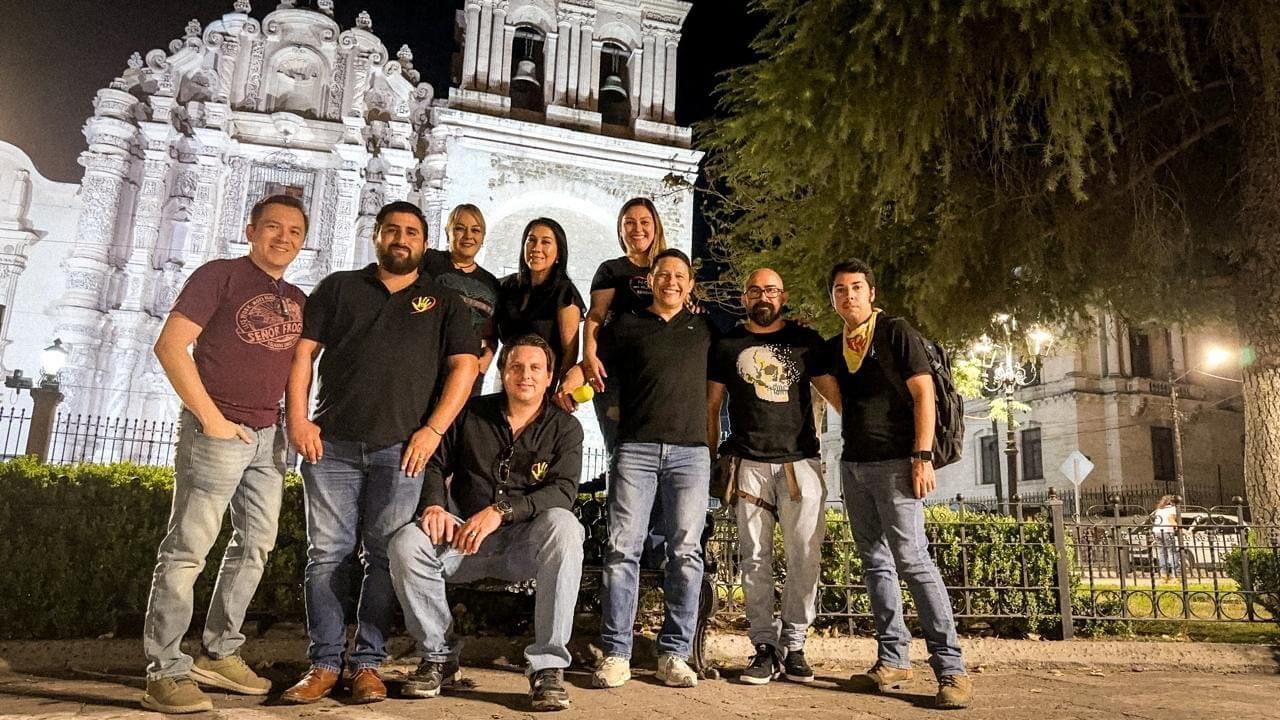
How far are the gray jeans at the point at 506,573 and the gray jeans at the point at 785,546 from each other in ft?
3.49

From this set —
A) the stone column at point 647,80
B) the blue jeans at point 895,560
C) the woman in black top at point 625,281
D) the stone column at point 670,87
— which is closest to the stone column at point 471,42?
the stone column at point 647,80

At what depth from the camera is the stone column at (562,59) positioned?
81.9 feet

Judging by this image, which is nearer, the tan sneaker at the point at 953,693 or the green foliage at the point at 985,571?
the tan sneaker at the point at 953,693

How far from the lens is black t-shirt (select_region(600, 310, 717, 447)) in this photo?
422cm

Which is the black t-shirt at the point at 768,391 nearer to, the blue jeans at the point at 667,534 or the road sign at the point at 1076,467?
the blue jeans at the point at 667,534

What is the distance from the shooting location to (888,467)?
4281 millimetres

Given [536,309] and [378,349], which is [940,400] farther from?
[378,349]

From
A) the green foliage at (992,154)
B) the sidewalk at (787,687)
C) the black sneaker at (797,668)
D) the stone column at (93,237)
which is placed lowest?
the sidewalk at (787,687)

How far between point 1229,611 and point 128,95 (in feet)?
102

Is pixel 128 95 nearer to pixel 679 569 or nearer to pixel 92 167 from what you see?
pixel 92 167

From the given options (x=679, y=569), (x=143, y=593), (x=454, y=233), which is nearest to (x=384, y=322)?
(x=454, y=233)

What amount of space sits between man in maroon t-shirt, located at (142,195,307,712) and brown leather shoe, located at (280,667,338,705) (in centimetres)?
32

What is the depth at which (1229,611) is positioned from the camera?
745 centimetres

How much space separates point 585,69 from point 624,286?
73.3 ft
